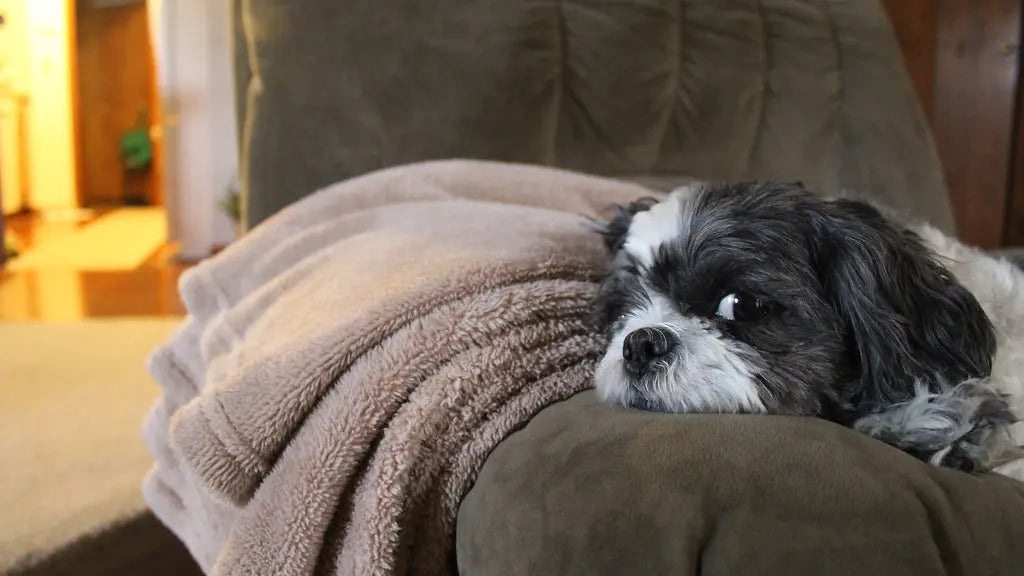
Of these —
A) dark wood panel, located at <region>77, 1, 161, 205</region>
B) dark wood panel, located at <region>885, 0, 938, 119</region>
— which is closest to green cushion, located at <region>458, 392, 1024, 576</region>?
dark wood panel, located at <region>885, 0, 938, 119</region>

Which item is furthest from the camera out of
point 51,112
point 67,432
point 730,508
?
point 51,112

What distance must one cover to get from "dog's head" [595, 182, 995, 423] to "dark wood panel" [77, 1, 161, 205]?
29.1 feet

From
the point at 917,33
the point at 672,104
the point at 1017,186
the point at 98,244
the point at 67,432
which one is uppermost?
the point at 917,33

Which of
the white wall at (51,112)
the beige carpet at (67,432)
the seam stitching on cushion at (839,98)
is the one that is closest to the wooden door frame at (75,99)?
the white wall at (51,112)

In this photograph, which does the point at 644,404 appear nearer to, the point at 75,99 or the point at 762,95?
the point at 762,95

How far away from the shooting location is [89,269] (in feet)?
16.2

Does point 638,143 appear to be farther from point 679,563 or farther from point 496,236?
point 679,563

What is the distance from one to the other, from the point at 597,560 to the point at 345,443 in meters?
0.31

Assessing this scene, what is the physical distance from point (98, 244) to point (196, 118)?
140 centimetres

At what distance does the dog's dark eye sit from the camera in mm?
1030

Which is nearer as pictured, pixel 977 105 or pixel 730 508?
pixel 730 508

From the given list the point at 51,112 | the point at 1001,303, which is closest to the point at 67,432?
the point at 1001,303

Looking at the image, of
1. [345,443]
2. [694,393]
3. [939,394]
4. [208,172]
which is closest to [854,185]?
[939,394]

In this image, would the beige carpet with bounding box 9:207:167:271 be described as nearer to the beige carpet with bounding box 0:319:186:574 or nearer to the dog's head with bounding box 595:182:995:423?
the beige carpet with bounding box 0:319:186:574
